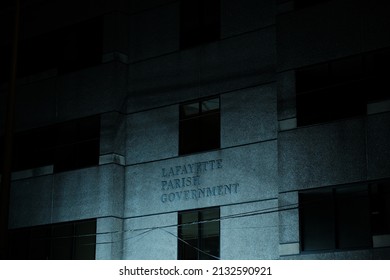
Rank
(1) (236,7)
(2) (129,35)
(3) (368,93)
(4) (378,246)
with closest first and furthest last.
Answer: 1. (4) (378,246)
2. (3) (368,93)
3. (1) (236,7)
4. (2) (129,35)

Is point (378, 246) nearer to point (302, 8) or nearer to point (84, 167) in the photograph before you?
point (302, 8)

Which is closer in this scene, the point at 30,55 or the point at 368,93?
the point at 368,93

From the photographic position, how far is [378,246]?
2027 cm

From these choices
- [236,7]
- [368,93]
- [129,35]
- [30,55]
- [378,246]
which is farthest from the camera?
[30,55]

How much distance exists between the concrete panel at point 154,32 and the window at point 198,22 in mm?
215

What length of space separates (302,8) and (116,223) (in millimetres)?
8853

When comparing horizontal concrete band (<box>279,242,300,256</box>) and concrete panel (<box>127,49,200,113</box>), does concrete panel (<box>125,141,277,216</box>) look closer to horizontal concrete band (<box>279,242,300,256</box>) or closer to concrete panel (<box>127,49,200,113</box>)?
horizontal concrete band (<box>279,242,300,256</box>)

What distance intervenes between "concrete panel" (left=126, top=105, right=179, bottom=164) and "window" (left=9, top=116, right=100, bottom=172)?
1.35 m

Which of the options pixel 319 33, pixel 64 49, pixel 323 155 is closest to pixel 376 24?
pixel 319 33

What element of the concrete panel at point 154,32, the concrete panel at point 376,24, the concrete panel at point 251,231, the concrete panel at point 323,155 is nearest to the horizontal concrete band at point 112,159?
the concrete panel at point 154,32

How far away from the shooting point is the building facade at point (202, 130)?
21.6 metres

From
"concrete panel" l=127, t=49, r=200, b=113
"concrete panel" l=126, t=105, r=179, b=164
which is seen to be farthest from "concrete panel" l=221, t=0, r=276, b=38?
"concrete panel" l=126, t=105, r=179, b=164

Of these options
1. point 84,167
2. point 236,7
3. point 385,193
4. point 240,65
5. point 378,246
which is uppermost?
point 236,7

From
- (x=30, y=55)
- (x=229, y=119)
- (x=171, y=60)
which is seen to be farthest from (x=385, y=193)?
(x=30, y=55)
